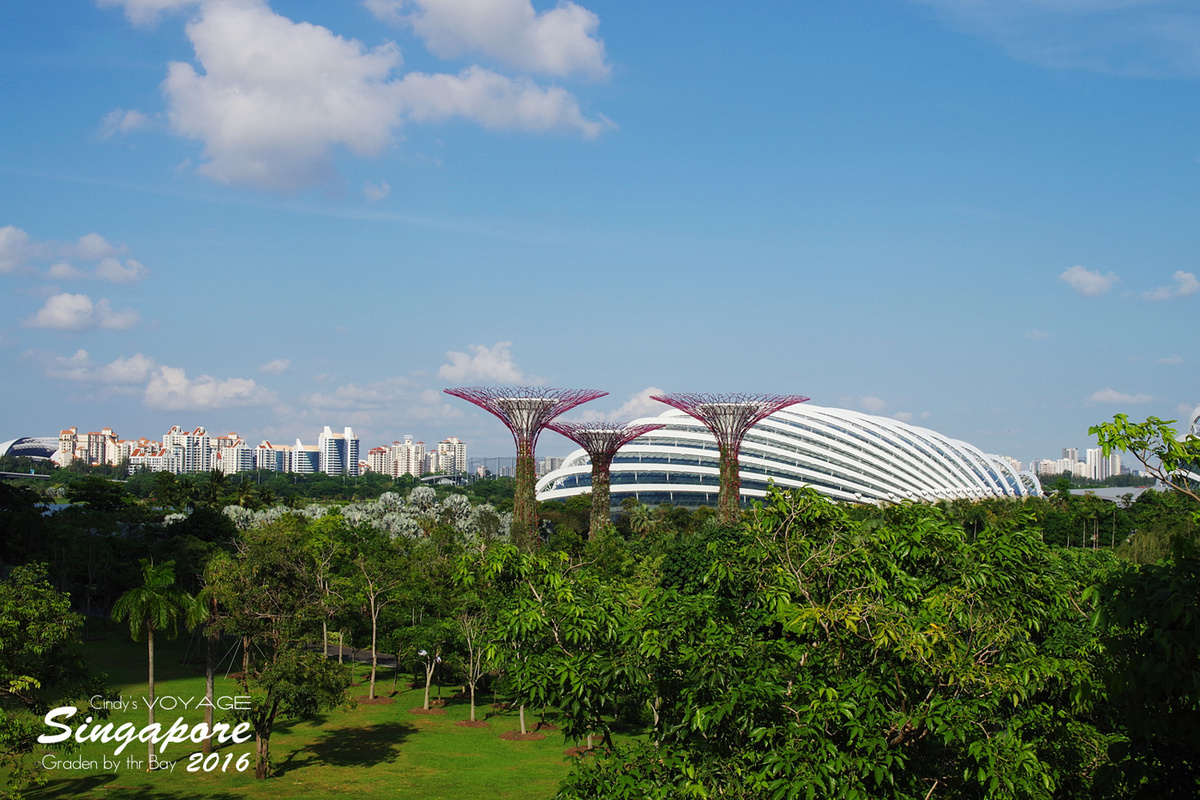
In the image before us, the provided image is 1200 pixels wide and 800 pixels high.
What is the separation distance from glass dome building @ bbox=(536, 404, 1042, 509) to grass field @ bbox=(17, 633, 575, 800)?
221 feet

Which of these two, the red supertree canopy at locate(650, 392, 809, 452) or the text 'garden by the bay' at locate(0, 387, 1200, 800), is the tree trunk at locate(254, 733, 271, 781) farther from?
the red supertree canopy at locate(650, 392, 809, 452)

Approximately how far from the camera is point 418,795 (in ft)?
87.2

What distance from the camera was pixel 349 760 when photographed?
3053 centimetres

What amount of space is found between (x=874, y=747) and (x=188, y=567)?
5066cm

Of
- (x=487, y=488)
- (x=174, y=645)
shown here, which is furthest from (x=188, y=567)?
(x=487, y=488)

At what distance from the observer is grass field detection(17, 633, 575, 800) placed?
Answer: 26.2m

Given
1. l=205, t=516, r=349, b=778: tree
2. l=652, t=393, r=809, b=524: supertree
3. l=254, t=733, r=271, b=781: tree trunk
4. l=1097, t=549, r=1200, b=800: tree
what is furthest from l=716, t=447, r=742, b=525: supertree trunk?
l=1097, t=549, r=1200, b=800: tree

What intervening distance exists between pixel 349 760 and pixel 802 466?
8486cm

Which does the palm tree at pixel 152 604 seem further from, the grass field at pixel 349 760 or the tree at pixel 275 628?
the grass field at pixel 349 760

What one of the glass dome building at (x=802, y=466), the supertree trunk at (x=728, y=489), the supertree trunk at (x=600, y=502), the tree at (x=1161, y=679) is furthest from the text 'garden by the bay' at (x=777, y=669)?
the glass dome building at (x=802, y=466)

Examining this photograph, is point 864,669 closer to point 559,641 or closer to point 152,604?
point 559,641

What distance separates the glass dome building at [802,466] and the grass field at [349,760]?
67421 mm

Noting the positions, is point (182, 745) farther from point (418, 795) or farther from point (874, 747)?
point (874, 747)

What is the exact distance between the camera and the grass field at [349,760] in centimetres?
2619
